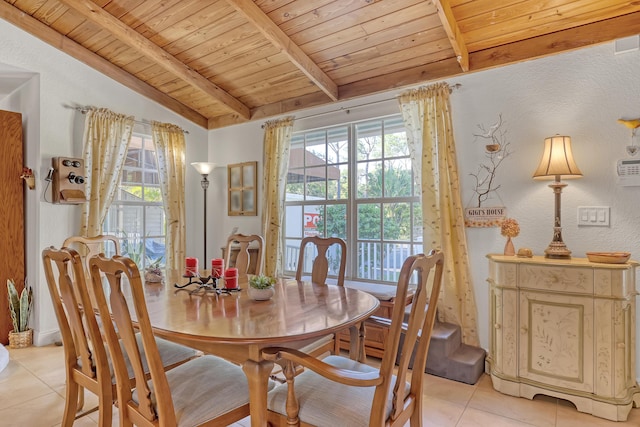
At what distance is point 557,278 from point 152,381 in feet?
7.39

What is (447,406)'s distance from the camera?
2.23 m

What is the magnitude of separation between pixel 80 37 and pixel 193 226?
226cm

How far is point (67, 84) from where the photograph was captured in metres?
3.38

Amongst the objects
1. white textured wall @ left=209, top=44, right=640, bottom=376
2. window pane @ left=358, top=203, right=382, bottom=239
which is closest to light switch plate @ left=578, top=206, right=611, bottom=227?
white textured wall @ left=209, top=44, right=640, bottom=376

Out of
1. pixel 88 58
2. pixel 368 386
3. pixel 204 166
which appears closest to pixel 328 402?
pixel 368 386

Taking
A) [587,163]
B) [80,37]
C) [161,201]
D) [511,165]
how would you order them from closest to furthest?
[587,163] → [511,165] → [80,37] → [161,201]

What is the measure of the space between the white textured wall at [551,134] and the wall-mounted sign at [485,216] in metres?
0.05

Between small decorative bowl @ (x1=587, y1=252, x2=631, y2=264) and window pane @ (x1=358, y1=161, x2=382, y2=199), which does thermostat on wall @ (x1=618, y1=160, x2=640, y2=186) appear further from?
window pane @ (x1=358, y1=161, x2=382, y2=199)

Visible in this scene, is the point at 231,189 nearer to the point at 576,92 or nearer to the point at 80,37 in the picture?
the point at 80,37

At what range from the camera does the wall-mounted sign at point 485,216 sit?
2.75m

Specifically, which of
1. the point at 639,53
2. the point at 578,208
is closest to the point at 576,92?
the point at 639,53

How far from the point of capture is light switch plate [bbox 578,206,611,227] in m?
2.40

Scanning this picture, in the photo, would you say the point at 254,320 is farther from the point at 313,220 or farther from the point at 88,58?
the point at 88,58

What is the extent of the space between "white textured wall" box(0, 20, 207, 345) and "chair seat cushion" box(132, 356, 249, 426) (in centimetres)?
247
